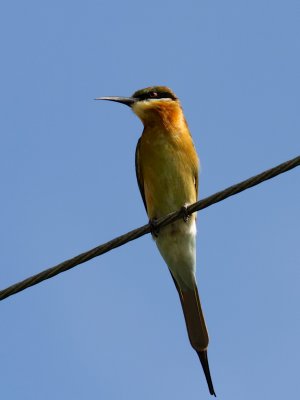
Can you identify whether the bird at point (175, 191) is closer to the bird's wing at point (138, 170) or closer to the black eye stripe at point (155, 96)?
the bird's wing at point (138, 170)

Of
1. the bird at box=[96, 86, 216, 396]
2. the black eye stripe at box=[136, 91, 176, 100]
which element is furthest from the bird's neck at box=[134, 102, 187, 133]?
the black eye stripe at box=[136, 91, 176, 100]

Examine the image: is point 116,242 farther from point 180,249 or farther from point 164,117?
point 164,117

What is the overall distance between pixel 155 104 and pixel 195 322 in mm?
1814

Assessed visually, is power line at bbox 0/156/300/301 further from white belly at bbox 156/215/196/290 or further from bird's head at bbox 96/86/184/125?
bird's head at bbox 96/86/184/125

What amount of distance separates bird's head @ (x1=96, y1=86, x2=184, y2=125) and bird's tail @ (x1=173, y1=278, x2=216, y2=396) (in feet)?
4.34

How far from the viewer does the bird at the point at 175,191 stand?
250 inches

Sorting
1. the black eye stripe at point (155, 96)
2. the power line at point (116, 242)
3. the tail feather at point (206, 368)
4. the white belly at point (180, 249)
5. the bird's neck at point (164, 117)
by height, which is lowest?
the tail feather at point (206, 368)

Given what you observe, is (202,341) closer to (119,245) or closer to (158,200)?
(158,200)

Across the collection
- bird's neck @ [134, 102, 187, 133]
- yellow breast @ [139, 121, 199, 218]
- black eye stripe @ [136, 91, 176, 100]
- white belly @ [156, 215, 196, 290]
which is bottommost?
white belly @ [156, 215, 196, 290]

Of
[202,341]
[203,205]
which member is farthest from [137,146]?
[203,205]

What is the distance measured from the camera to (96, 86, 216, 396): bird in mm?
6360

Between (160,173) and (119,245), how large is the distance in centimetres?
190

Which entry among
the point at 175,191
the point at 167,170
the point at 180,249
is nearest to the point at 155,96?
the point at 167,170

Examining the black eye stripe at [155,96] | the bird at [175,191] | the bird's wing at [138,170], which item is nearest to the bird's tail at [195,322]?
the bird at [175,191]
